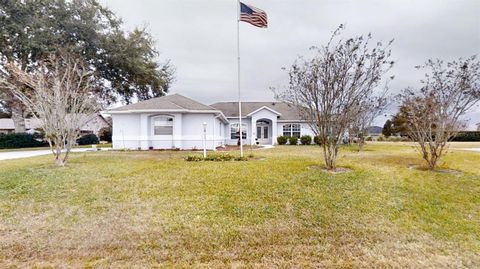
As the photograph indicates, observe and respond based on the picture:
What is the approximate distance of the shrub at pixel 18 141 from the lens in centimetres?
2328

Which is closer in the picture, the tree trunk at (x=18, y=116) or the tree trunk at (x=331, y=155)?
the tree trunk at (x=331, y=155)

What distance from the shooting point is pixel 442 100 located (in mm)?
9367

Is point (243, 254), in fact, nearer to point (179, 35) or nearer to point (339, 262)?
point (339, 262)

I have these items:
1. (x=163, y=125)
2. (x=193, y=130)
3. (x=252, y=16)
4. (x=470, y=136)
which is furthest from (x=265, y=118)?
(x=470, y=136)

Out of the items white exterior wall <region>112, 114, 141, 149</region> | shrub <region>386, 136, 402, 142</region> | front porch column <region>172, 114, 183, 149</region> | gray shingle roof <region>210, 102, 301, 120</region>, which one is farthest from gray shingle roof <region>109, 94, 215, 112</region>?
shrub <region>386, 136, 402, 142</region>

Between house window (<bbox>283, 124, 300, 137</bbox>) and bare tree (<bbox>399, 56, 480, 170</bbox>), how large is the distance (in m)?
18.3

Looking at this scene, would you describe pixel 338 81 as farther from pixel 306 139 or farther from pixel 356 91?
pixel 306 139

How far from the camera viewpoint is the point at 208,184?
7188 millimetres

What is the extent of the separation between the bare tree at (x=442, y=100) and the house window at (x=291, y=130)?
18.3 m

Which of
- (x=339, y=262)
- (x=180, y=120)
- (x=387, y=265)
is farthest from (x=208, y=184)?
(x=180, y=120)

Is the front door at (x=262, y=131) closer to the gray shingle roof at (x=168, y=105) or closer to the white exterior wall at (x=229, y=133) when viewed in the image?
the white exterior wall at (x=229, y=133)

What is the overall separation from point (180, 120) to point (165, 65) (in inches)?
609

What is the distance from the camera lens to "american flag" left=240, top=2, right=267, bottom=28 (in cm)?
1203

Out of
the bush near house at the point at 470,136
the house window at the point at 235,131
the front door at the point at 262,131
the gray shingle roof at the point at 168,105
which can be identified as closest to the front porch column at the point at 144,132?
the gray shingle roof at the point at 168,105
